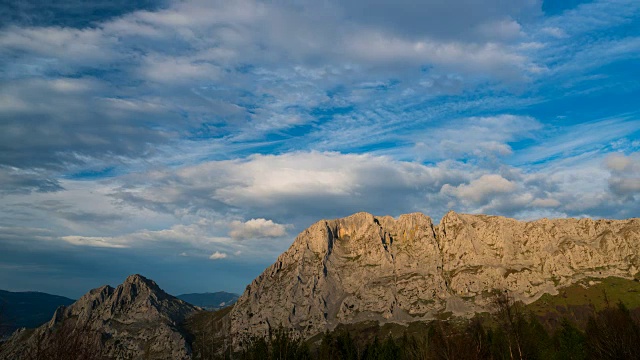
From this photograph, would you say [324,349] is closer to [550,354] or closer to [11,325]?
[550,354]

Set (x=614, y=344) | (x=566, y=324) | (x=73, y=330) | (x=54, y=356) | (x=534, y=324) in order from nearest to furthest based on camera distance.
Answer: (x=54, y=356)
(x=73, y=330)
(x=614, y=344)
(x=566, y=324)
(x=534, y=324)

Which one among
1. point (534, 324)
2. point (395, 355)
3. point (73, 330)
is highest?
point (73, 330)

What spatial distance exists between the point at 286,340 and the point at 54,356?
72780mm

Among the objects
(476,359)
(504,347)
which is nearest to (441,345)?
(476,359)

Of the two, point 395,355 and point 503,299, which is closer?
point 503,299

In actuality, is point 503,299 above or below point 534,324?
above

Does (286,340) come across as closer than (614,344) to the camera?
No

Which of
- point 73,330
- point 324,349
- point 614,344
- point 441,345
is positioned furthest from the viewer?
point 324,349

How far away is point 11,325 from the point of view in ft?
103

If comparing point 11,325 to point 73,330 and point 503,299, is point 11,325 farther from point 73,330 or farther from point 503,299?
point 503,299

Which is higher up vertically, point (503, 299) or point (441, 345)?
point (503, 299)

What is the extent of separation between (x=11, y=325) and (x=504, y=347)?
95923 mm

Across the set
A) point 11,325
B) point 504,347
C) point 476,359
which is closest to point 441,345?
point 476,359

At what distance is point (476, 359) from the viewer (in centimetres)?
5234
